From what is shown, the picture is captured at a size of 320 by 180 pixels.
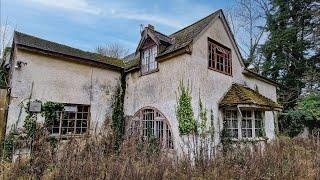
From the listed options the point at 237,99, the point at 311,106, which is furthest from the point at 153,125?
the point at 311,106

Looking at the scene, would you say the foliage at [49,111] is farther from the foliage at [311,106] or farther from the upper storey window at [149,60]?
the foliage at [311,106]

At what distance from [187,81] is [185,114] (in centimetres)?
163

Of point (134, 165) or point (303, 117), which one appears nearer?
point (134, 165)

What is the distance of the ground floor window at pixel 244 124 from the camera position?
12.4m

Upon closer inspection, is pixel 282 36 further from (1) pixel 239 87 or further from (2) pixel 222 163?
(2) pixel 222 163

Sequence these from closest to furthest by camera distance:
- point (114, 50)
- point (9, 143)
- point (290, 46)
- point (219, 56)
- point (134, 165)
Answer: point (134, 165)
point (9, 143)
point (219, 56)
point (290, 46)
point (114, 50)

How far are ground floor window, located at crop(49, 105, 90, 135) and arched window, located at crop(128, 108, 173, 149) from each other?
2740 mm

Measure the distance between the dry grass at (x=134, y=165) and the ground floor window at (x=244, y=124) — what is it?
5110 millimetres

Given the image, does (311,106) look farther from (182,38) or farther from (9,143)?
(9,143)

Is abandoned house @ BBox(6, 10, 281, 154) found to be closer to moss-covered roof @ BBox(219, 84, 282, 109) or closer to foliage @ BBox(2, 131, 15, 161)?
moss-covered roof @ BBox(219, 84, 282, 109)

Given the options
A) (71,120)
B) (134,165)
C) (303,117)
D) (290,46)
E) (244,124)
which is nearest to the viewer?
(134,165)

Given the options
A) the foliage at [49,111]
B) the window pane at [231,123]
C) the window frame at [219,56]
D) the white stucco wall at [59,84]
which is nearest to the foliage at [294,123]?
the window frame at [219,56]

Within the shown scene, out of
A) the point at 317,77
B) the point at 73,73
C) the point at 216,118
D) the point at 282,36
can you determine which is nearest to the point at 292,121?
the point at 317,77

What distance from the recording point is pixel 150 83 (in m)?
13.1
